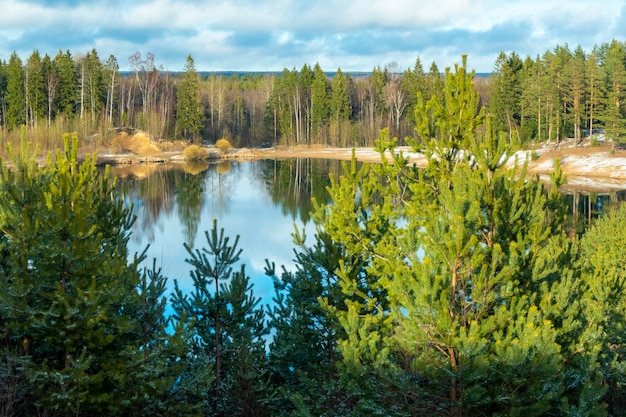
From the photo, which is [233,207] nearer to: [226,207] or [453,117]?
[226,207]

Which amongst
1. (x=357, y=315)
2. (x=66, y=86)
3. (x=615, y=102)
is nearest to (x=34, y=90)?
(x=66, y=86)

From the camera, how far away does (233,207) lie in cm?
3784

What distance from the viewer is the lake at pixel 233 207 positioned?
2411cm

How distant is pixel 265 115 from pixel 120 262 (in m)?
82.7

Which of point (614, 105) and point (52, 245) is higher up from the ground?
point (614, 105)

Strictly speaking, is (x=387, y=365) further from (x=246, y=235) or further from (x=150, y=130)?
(x=150, y=130)

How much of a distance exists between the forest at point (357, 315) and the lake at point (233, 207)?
469 cm

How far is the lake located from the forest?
469cm

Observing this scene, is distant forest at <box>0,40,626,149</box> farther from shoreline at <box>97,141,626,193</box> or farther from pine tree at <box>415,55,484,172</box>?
pine tree at <box>415,55,484,172</box>

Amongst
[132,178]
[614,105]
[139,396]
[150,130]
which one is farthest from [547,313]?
[150,130]

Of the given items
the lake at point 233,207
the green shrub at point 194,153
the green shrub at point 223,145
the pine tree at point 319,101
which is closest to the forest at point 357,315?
the lake at point 233,207

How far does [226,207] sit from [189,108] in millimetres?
42364

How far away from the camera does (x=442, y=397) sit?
23.7 feet

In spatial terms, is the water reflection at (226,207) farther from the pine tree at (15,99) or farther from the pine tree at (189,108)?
the pine tree at (15,99)
